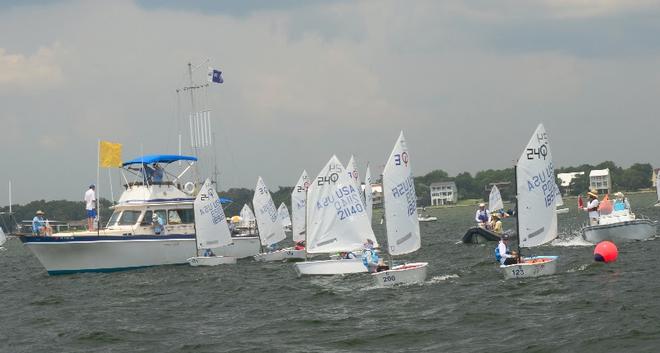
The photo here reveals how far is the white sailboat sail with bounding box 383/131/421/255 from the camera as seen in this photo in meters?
33.9

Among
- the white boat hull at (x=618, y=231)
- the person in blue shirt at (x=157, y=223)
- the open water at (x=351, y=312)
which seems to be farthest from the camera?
the person in blue shirt at (x=157, y=223)

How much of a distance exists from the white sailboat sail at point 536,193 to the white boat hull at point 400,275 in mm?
4383

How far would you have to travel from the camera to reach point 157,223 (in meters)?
49.2

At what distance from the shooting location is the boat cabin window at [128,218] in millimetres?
49344

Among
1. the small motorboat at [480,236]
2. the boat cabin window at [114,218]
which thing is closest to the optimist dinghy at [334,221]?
the boat cabin window at [114,218]

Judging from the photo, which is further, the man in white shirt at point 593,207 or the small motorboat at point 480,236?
the small motorboat at point 480,236

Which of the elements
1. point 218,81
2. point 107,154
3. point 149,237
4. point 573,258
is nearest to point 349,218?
point 573,258

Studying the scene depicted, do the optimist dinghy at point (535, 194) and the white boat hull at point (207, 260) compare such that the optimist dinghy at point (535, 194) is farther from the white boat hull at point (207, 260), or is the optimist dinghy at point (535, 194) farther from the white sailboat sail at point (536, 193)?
the white boat hull at point (207, 260)

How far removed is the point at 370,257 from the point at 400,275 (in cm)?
372

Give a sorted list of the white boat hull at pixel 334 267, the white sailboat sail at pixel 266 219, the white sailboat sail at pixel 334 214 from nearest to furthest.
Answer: the white boat hull at pixel 334 267 < the white sailboat sail at pixel 334 214 < the white sailboat sail at pixel 266 219

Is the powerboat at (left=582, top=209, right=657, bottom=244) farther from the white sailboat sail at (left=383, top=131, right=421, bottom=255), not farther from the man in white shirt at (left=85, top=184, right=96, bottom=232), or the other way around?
the man in white shirt at (left=85, top=184, right=96, bottom=232)

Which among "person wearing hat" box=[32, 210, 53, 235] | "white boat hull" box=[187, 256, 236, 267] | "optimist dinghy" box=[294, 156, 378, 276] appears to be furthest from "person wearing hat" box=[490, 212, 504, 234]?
"person wearing hat" box=[32, 210, 53, 235]

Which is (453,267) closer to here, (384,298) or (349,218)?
(349,218)

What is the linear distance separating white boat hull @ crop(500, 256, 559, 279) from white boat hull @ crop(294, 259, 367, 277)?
7017 millimetres
